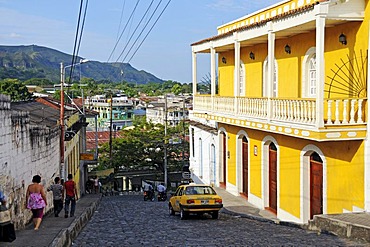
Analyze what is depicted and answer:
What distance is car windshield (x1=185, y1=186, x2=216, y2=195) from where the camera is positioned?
17.9m

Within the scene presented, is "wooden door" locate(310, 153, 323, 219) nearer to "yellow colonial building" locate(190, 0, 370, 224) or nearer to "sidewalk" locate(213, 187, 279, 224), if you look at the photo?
"yellow colonial building" locate(190, 0, 370, 224)

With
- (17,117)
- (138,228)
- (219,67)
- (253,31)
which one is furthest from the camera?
(219,67)

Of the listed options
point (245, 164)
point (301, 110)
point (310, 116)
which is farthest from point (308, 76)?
point (245, 164)

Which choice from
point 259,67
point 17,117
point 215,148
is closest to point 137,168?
point 215,148

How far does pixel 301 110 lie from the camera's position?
14.5m

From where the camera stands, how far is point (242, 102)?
1952 cm

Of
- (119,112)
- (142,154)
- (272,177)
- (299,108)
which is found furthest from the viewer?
(119,112)

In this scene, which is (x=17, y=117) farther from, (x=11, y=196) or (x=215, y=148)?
(x=215, y=148)

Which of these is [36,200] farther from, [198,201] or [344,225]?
[344,225]

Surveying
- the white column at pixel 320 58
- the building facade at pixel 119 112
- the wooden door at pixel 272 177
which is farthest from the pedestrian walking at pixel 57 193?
the building facade at pixel 119 112

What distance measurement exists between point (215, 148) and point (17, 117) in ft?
53.3

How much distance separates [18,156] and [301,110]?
287 inches

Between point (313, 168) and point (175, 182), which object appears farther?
point (175, 182)

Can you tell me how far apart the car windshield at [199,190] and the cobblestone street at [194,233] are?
89 centimetres
